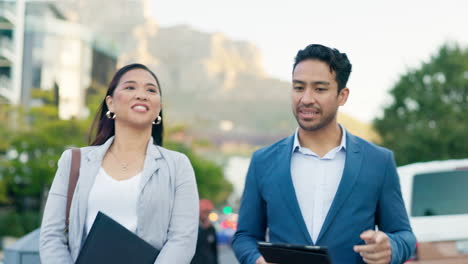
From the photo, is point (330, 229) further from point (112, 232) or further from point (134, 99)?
point (134, 99)

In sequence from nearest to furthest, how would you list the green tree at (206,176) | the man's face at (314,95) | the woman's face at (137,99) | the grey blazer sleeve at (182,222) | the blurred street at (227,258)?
the man's face at (314,95)
the grey blazer sleeve at (182,222)
the woman's face at (137,99)
the blurred street at (227,258)
the green tree at (206,176)

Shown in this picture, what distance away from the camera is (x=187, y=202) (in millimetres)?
3568

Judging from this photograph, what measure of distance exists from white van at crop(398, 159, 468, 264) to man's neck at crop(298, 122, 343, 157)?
3485mm

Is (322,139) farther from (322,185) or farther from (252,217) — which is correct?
(252,217)

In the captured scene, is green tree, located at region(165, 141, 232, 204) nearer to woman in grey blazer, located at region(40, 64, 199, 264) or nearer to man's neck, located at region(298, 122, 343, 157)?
woman in grey blazer, located at region(40, 64, 199, 264)

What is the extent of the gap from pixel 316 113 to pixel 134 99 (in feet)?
3.34

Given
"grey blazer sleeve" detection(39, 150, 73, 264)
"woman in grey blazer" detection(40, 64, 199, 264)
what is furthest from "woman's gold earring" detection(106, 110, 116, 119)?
"grey blazer sleeve" detection(39, 150, 73, 264)

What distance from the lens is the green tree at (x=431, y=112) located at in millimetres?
33872

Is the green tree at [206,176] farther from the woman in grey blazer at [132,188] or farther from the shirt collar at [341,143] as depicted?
the shirt collar at [341,143]

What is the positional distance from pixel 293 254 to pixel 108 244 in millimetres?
987

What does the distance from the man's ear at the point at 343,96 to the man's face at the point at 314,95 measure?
3 cm

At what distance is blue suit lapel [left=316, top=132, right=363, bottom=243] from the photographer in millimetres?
3178

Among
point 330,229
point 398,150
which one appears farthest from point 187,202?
point 398,150

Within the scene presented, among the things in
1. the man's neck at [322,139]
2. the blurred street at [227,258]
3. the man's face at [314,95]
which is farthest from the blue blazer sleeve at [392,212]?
the blurred street at [227,258]
